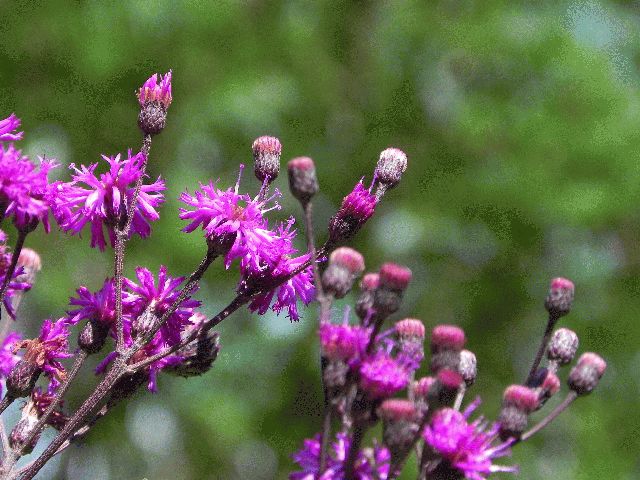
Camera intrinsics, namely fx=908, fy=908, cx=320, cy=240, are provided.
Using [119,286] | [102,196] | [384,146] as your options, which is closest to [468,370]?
[119,286]

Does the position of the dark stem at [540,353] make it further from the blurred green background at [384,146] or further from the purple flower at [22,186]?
the blurred green background at [384,146]

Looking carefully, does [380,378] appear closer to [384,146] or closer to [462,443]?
[462,443]

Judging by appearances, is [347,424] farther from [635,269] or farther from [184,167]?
[635,269]

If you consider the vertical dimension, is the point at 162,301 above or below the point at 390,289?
below

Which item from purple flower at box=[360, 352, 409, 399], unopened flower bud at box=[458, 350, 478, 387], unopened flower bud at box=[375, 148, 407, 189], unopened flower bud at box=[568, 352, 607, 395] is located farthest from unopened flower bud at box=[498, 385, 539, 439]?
unopened flower bud at box=[375, 148, 407, 189]

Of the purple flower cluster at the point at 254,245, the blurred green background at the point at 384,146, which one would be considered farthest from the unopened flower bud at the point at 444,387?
the blurred green background at the point at 384,146

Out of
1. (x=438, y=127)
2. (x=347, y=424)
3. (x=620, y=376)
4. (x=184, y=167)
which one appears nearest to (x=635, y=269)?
(x=620, y=376)
